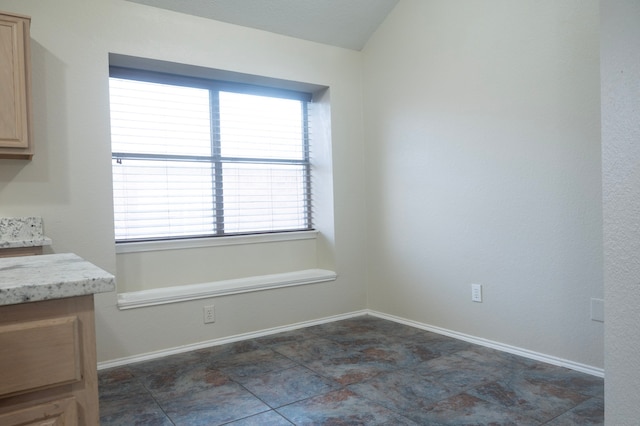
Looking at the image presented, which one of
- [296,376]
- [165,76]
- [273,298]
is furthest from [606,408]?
[165,76]

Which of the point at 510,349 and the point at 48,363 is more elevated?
the point at 48,363

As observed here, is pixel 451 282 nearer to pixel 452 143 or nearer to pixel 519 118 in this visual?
pixel 452 143

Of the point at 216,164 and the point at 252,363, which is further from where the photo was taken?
the point at 216,164

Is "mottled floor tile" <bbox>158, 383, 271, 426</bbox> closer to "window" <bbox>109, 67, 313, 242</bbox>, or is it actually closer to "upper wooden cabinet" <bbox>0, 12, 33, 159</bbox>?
"window" <bbox>109, 67, 313, 242</bbox>

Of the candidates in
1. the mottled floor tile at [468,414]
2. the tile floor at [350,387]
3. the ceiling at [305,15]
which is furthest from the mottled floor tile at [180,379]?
the ceiling at [305,15]

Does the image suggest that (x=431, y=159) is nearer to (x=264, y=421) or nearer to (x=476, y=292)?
(x=476, y=292)

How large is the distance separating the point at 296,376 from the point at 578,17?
2.53m

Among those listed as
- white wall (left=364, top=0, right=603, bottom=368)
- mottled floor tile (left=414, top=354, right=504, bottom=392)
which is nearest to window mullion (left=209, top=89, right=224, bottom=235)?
white wall (left=364, top=0, right=603, bottom=368)

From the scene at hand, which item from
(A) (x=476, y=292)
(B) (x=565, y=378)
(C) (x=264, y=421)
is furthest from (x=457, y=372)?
(C) (x=264, y=421)

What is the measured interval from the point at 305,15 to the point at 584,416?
311 cm

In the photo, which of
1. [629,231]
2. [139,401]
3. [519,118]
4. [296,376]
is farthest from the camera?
[519,118]

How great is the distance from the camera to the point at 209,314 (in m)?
3.20

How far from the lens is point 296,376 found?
2.60 metres

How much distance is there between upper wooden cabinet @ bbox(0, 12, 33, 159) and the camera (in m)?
2.30
